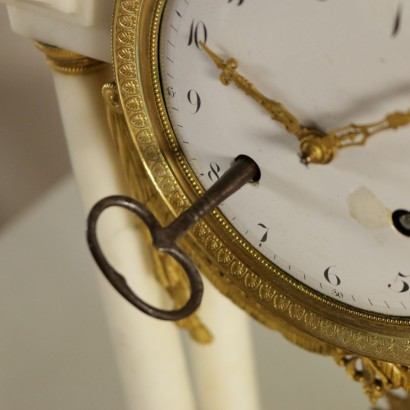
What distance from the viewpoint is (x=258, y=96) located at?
626 mm

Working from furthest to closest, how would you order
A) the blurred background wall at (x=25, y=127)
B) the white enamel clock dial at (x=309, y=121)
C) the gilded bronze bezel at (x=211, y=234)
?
the blurred background wall at (x=25, y=127) < the gilded bronze bezel at (x=211, y=234) < the white enamel clock dial at (x=309, y=121)

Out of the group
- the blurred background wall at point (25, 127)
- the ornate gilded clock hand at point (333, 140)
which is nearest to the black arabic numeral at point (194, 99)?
the ornate gilded clock hand at point (333, 140)

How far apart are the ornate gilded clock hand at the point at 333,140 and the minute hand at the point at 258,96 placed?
0.03 feet

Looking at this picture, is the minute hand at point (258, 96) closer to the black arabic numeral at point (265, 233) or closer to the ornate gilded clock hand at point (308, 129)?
the ornate gilded clock hand at point (308, 129)

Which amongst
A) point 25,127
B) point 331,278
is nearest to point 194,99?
point 331,278

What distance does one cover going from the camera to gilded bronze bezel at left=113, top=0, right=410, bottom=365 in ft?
2.22

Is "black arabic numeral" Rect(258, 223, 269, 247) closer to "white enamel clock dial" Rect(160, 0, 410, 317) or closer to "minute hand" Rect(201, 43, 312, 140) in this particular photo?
"white enamel clock dial" Rect(160, 0, 410, 317)

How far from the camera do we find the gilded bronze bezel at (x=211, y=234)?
2.22ft

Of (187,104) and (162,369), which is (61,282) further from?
(187,104)

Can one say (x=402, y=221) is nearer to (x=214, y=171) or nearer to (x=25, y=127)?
(x=214, y=171)

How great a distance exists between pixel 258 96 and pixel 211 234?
18 cm

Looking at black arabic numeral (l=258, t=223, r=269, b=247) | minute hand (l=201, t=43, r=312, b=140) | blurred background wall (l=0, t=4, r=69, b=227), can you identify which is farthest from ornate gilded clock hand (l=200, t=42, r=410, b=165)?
blurred background wall (l=0, t=4, r=69, b=227)

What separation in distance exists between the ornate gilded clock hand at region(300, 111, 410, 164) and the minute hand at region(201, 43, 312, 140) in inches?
0.4

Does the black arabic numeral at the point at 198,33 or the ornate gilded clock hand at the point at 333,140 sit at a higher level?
Result: the black arabic numeral at the point at 198,33
